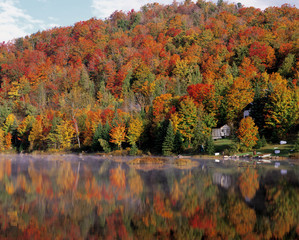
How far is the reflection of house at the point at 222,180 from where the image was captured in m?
27.6

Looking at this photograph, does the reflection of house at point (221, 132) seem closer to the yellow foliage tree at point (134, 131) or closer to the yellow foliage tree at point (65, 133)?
the yellow foliage tree at point (134, 131)

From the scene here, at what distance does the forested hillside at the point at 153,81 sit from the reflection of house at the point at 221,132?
54.5 inches

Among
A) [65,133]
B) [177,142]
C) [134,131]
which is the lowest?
[177,142]

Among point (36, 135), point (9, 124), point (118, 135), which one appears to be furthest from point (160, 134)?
point (9, 124)

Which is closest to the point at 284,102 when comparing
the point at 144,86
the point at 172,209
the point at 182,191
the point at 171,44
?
the point at 182,191

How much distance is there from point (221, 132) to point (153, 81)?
139ft

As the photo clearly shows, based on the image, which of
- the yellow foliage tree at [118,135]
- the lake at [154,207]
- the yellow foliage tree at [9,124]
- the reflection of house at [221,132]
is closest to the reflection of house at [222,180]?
the lake at [154,207]

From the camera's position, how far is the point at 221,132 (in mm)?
69500

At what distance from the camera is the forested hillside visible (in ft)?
217

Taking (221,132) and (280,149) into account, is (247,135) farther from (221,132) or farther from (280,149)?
(221,132)

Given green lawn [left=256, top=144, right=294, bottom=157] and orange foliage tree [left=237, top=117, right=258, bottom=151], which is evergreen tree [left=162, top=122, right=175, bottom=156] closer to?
orange foliage tree [left=237, top=117, right=258, bottom=151]

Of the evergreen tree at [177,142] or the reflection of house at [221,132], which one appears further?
the reflection of house at [221,132]

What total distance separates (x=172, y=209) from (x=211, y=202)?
3159 millimetres

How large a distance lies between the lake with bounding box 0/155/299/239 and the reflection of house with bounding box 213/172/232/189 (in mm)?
82
